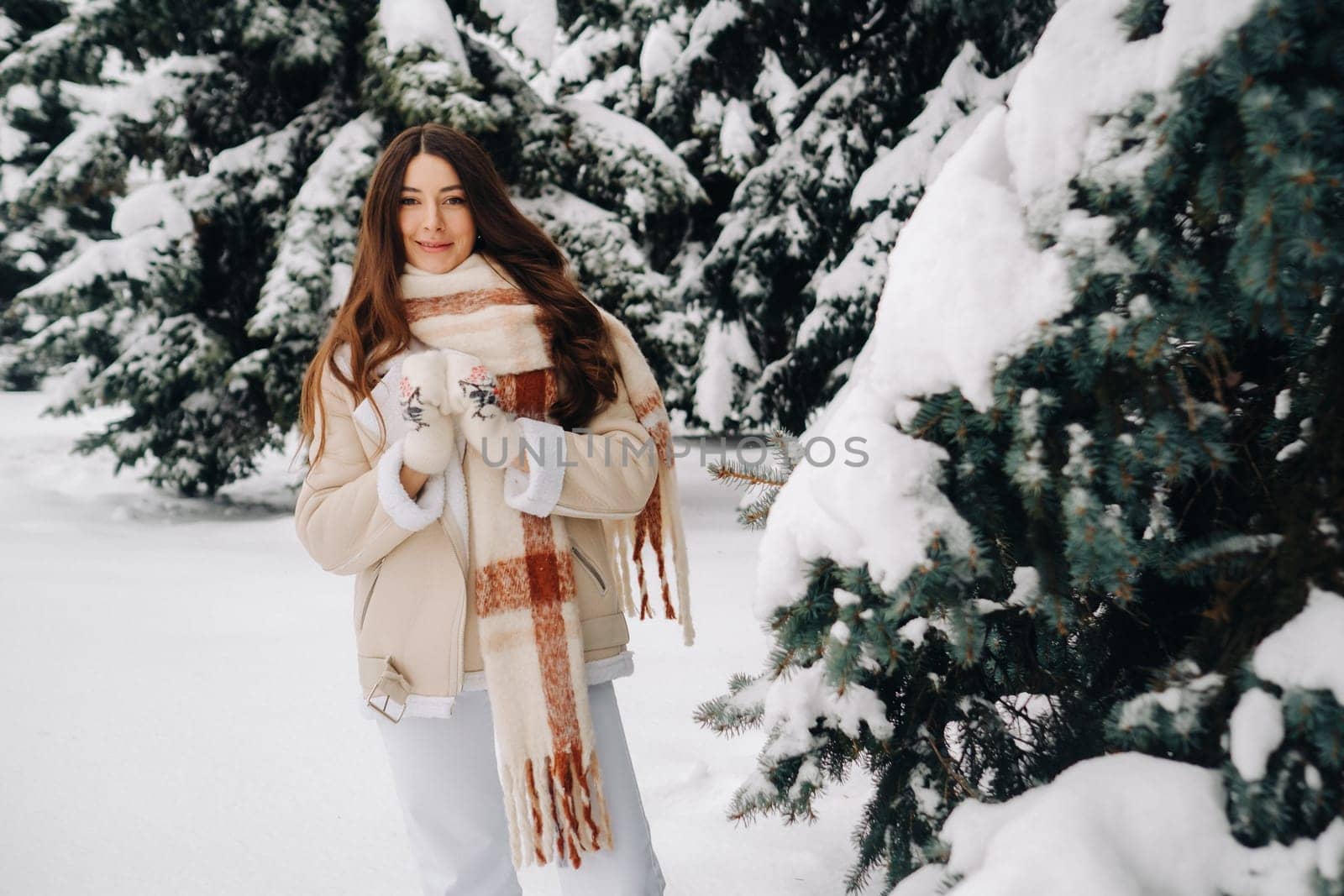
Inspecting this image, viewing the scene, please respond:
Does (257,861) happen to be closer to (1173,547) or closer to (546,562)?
(546,562)

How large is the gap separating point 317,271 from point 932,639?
6.80m

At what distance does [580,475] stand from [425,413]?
1.04 feet

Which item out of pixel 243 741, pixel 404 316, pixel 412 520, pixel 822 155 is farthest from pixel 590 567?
pixel 822 155

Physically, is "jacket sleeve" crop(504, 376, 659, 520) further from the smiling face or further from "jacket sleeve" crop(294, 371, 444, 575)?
the smiling face

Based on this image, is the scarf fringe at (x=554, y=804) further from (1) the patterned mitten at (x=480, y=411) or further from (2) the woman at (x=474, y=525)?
(1) the patterned mitten at (x=480, y=411)

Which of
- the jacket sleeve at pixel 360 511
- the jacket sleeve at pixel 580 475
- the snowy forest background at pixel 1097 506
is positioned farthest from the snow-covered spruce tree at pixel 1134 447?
the jacket sleeve at pixel 360 511

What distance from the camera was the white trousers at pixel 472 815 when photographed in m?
1.75

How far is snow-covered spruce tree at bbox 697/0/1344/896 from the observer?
94cm

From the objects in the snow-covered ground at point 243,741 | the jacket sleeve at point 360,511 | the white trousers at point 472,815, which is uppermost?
the jacket sleeve at point 360,511

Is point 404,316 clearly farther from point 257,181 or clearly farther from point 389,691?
point 257,181

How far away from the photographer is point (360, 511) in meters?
1.67

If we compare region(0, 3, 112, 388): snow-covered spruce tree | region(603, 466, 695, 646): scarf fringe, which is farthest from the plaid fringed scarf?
region(0, 3, 112, 388): snow-covered spruce tree

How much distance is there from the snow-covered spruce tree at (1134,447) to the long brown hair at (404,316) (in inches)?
26.3

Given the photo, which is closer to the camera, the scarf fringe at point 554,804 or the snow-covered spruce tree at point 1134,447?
the snow-covered spruce tree at point 1134,447
